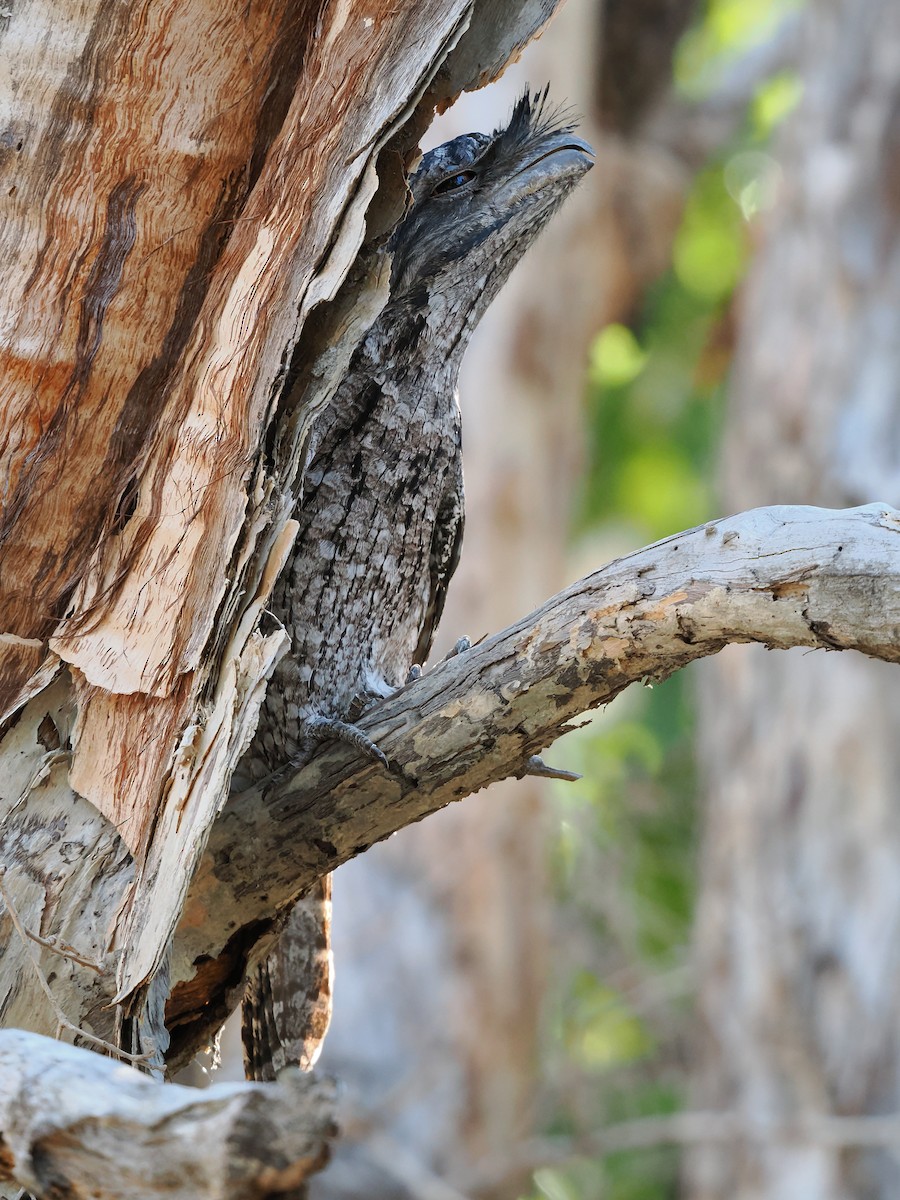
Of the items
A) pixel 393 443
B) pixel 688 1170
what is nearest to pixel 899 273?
pixel 393 443

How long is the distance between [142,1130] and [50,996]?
0.68 m

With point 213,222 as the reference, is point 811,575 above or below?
below

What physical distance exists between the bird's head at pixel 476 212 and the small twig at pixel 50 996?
1644mm

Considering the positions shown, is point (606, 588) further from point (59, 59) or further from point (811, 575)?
point (59, 59)

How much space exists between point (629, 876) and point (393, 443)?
18.5 ft

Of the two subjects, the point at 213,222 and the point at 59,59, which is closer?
the point at 59,59

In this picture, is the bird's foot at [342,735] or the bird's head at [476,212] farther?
the bird's head at [476,212]

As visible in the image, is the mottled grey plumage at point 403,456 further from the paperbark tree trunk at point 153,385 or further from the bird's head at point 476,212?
the paperbark tree trunk at point 153,385

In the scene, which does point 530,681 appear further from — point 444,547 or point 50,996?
point 444,547

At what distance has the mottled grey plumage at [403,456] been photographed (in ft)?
8.51

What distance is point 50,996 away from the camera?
1.77 metres

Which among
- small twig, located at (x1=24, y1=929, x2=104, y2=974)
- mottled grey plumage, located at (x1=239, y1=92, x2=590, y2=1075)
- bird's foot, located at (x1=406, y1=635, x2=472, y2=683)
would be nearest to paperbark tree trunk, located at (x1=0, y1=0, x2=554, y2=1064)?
small twig, located at (x1=24, y1=929, x2=104, y2=974)

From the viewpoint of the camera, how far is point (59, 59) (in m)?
1.74

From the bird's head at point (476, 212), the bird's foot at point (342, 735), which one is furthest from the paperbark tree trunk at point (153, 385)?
the bird's head at point (476, 212)
